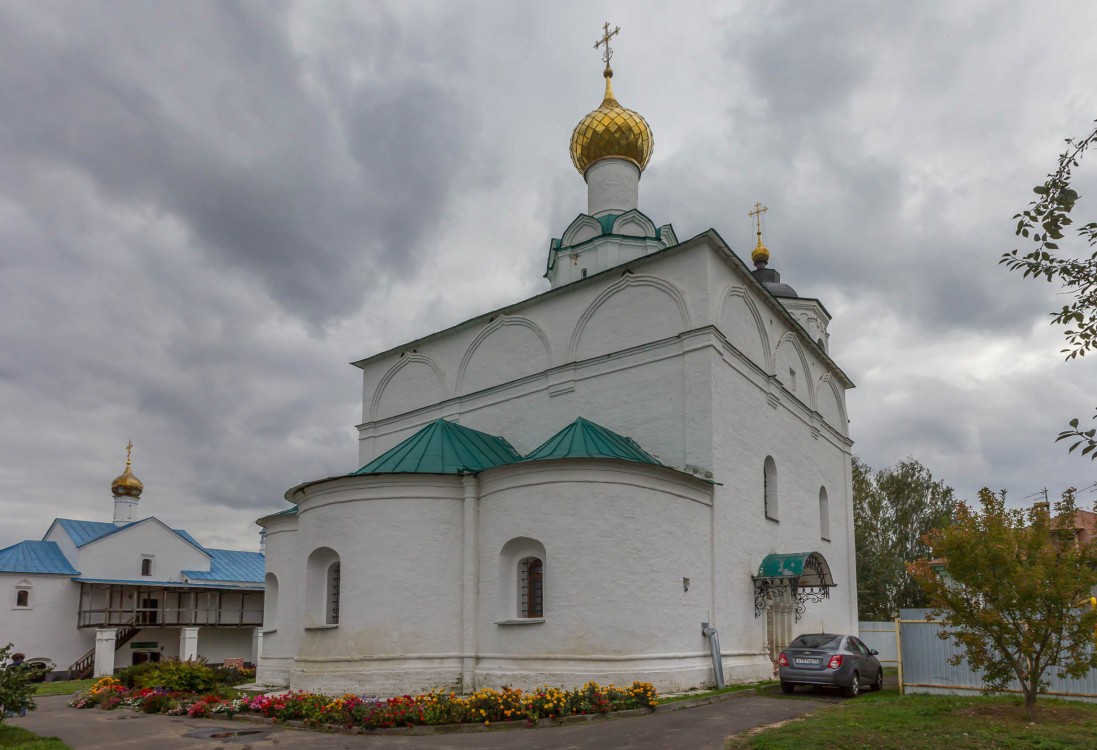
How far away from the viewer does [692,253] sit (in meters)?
17.3

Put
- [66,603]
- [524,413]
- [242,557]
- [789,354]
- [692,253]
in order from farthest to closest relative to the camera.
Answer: [242,557] < [66,603] < [789,354] < [524,413] < [692,253]

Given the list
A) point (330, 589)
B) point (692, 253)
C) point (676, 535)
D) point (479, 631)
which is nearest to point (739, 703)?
point (676, 535)

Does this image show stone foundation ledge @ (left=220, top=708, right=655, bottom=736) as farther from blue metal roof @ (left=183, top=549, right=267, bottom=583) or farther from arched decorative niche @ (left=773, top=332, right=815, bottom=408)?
blue metal roof @ (left=183, top=549, right=267, bottom=583)

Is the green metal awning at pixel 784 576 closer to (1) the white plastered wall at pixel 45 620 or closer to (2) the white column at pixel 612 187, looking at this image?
(2) the white column at pixel 612 187

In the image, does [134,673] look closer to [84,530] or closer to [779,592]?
[779,592]

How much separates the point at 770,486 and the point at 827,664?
564cm

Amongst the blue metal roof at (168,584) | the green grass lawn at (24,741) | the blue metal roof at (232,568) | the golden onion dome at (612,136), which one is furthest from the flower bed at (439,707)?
the blue metal roof at (232,568)

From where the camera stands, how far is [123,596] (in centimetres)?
3456

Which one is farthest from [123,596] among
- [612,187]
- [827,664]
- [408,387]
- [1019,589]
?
[1019,589]

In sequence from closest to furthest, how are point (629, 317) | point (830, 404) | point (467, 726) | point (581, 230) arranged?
point (467, 726)
point (629, 317)
point (581, 230)
point (830, 404)

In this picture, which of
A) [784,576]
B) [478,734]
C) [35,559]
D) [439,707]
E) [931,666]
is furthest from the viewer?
[35,559]

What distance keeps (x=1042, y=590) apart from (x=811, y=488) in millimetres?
11321

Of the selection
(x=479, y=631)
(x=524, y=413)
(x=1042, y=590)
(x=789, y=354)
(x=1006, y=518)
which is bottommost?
(x=479, y=631)

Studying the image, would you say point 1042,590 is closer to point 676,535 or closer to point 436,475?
point 676,535
